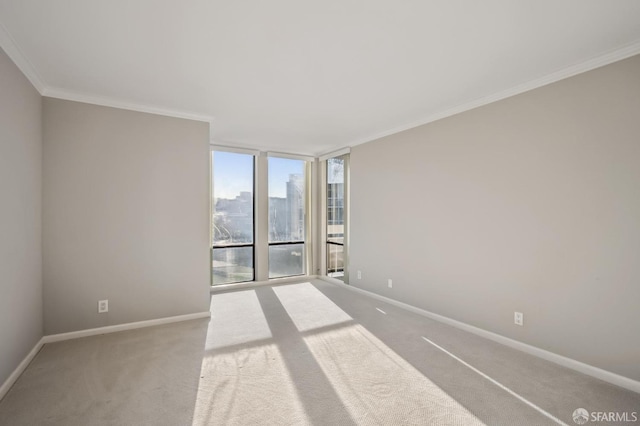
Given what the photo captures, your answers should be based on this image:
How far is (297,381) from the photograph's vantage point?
2.34 m

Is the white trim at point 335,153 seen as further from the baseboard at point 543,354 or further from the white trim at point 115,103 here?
the baseboard at point 543,354

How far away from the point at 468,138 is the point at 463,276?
1.57 metres

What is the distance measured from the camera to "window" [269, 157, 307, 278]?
5797mm

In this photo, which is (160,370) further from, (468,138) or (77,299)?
(468,138)

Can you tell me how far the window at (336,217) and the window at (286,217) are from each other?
538 millimetres

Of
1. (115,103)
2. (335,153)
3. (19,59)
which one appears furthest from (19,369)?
(335,153)

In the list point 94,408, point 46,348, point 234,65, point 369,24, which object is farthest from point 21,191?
point 369,24

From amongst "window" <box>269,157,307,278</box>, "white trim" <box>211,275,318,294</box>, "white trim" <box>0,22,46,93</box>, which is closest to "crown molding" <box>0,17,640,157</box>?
"white trim" <box>0,22,46,93</box>

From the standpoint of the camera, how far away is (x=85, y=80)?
2.80 m

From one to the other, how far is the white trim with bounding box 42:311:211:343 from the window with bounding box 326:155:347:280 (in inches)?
108

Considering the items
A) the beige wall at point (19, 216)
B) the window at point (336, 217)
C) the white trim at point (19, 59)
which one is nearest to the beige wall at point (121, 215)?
the beige wall at point (19, 216)

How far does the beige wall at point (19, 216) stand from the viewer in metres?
2.20

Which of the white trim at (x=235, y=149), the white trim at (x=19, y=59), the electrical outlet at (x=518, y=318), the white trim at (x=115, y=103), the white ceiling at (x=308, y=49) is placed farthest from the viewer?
the white trim at (x=235, y=149)

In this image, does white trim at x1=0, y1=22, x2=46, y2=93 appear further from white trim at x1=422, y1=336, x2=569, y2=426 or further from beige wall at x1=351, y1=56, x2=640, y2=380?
white trim at x1=422, y1=336, x2=569, y2=426
